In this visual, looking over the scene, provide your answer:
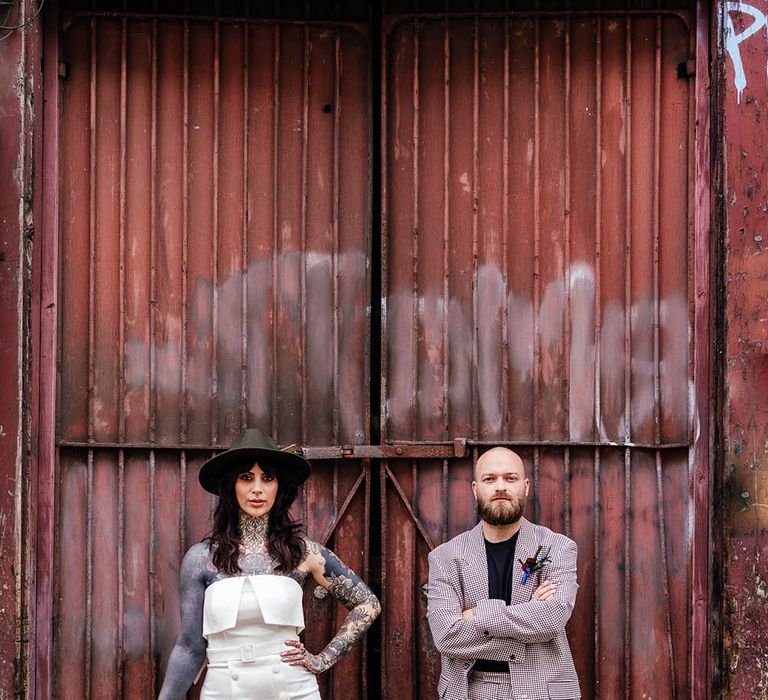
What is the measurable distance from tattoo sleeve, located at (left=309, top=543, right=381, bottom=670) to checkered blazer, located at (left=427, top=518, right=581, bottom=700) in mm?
277

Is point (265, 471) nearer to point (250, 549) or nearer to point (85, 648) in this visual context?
point (250, 549)

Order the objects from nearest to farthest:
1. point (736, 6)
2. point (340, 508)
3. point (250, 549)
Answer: point (250, 549) → point (736, 6) → point (340, 508)

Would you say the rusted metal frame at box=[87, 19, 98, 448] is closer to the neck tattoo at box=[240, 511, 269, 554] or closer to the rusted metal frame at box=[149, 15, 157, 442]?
the rusted metal frame at box=[149, 15, 157, 442]

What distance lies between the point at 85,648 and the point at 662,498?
2.85m

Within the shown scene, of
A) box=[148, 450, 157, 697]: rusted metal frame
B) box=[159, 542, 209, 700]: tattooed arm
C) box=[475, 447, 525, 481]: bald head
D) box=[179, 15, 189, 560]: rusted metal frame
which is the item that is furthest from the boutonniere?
box=[148, 450, 157, 697]: rusted metal frame

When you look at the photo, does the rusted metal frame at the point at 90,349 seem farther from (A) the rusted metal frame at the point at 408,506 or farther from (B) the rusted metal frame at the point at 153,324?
(A) the rusted metal frame at the point at 408,506

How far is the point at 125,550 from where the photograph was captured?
590cm

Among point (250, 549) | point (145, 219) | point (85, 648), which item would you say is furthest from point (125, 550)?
point (145, 219)

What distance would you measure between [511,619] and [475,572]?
313 mm

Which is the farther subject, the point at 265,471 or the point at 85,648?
the point at 85,648

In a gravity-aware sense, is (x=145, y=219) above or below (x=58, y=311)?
above

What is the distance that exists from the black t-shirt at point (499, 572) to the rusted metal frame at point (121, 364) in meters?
1.78

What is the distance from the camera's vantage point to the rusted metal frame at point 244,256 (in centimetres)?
598

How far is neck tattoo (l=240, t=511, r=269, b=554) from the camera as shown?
519 centimetres
